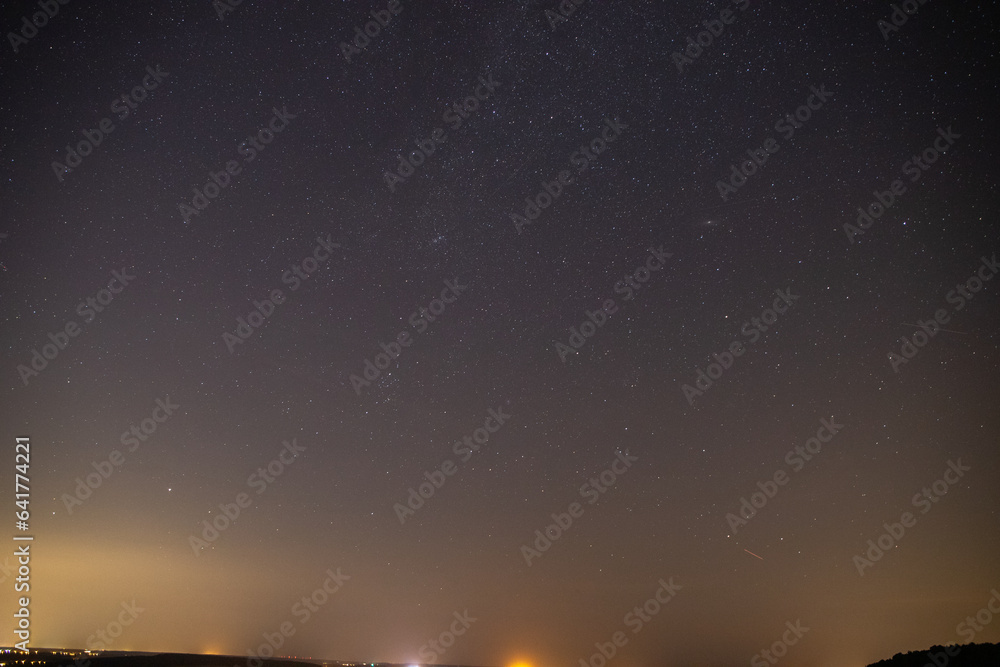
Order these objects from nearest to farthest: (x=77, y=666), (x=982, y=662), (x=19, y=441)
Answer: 1. (x=982, y=662)
2. (x=19, y=441)
3. (x=77, y=666)

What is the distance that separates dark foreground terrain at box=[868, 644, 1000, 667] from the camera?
48.9 feet

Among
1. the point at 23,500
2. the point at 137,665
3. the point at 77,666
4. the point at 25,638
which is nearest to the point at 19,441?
the point at 23,500

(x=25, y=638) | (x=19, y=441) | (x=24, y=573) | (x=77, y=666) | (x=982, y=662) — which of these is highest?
(x=77, y=666)

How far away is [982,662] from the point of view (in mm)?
14812

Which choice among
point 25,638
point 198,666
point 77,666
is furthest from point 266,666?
point 25,638

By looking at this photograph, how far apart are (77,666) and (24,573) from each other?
1016 inches

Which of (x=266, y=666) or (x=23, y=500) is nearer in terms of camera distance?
(x=23, y=500)

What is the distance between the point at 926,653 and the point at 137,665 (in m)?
49.0

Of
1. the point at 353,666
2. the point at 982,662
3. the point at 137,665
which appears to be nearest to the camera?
the point at 982,662

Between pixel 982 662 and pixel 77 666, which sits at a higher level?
pixel 77 666

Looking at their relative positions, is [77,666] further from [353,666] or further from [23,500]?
[353,666]

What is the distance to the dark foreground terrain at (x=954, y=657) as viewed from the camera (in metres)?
14.9

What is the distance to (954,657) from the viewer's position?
15.4 m

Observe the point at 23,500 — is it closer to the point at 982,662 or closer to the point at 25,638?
the point at 25,638
